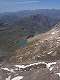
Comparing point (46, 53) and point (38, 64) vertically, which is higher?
point (38, 64)

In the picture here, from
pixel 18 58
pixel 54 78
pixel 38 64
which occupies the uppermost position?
pixel 54 78

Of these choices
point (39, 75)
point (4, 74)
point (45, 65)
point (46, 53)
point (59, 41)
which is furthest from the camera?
point (59, 41)

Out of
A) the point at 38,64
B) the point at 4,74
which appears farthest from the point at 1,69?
the point at 38,64

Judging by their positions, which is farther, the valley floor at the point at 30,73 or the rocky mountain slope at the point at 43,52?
the rocky mountain slope at the point at 43,52

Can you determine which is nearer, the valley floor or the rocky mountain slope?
the valley floor

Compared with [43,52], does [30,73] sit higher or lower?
higher

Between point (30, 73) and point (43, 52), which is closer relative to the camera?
point (30, 73)

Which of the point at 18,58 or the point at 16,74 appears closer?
the point at 16,74

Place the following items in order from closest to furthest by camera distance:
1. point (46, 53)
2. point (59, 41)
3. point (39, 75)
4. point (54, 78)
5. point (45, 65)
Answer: point (54, 78) → point (39, 75) → point (45, 65) → point (46, 53) → point (59, 41)

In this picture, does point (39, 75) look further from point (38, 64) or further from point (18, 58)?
point (18, 58)

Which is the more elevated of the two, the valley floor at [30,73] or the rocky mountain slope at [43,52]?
the valley floor at [30,73]

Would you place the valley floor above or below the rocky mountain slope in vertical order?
above
